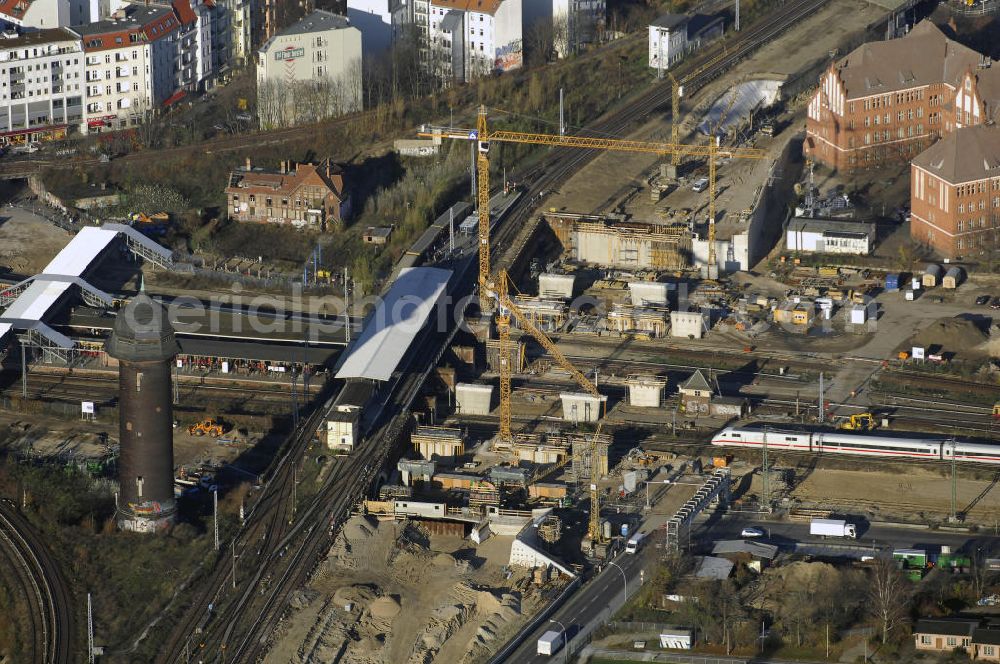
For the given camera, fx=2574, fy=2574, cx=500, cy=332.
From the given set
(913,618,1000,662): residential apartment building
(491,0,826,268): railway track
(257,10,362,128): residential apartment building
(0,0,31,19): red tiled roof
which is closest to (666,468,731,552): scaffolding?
(913,618,1000,662): residential apartment building

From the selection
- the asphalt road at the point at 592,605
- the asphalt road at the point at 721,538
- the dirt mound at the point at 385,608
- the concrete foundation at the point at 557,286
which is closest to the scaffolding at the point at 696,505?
the asphalt road at the point at 721,538

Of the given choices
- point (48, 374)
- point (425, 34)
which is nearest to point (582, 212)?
point (425, 34)

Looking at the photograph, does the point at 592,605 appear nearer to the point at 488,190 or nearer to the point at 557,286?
the point at 557,286

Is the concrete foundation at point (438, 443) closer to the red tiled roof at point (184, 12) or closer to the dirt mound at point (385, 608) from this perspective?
the dirt mound at point (385, 608)

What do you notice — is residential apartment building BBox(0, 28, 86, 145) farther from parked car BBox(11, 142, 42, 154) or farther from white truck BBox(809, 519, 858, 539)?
white truck BBox(809, 519, 858, 539)

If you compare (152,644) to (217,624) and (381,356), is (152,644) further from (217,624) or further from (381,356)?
(381,356)

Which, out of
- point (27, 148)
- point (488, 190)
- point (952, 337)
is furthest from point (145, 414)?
point (27, 148)
